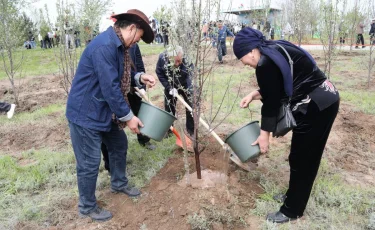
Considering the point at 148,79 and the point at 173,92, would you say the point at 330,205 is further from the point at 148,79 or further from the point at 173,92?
the point at 148,79

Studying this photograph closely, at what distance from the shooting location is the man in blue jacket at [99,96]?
2.36 m

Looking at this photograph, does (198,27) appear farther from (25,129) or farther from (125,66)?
(25,129)

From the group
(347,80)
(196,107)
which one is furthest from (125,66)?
(347,80)

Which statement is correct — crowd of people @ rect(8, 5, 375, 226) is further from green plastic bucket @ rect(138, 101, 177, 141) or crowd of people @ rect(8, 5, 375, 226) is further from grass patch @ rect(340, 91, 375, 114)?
grass patch @ rect(340, 91, 375, 114)

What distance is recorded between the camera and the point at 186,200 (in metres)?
2.84

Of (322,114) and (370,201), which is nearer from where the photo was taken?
(322,114)

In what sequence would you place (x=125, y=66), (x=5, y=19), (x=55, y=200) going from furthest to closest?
(x=5, y=19) → (x=55, y=200) → (x=125, y=66)

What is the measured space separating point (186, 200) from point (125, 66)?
4.28 ft

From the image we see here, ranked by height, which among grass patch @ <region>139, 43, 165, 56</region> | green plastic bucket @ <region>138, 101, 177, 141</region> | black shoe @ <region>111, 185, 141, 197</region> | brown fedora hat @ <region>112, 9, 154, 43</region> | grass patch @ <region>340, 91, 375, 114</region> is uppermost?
brown fedora hat @ <region>112, 9, 154, 43</region>

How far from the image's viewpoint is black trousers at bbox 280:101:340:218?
227cm

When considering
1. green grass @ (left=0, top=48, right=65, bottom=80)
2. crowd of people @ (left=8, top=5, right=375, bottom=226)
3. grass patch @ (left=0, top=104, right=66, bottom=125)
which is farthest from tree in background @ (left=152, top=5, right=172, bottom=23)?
green grass @ (left=0, top=48, right=65, bottom=80)

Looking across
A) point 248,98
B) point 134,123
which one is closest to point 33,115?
point 134,123

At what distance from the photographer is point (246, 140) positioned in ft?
8.35

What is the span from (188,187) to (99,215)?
842 mm
